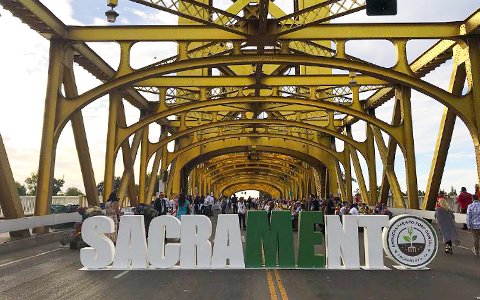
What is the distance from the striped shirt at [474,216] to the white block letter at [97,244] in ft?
30.5

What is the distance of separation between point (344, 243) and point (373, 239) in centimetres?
65

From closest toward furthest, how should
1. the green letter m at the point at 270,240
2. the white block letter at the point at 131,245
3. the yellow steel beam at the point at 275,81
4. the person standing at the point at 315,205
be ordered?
the white block letter at the point at 131,245 < the green letter m at the point at 270,240 < the person standing at the point at 315,205 < the yellow steel beam at the point at 275,81

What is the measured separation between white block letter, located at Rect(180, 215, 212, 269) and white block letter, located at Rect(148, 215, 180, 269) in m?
0.17

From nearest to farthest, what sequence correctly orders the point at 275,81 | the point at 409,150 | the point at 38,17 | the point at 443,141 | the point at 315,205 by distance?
the point at 38,17, the point at 315,205, the point at 443,141, the point at 409,150, the point at 275,81

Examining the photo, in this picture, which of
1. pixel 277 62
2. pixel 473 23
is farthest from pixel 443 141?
pixel 277 62

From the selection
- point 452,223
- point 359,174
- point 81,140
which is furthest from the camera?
point 359,174

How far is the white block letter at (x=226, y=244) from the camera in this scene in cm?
967

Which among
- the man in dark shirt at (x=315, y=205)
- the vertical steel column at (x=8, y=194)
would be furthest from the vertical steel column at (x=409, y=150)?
the vertical steel column at (x=8, y=194)

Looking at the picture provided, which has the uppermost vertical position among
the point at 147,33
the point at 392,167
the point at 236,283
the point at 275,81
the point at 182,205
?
the point at 147,33

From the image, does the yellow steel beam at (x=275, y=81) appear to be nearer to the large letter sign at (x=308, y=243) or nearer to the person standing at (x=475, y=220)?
the person standing at (x=475, y=220)

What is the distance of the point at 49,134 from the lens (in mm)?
18141

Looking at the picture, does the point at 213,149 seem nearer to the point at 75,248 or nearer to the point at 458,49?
the point at 458,49

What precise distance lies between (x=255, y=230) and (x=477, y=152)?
41.9 ft

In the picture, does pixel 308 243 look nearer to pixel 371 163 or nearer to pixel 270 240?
pixel 270 240
